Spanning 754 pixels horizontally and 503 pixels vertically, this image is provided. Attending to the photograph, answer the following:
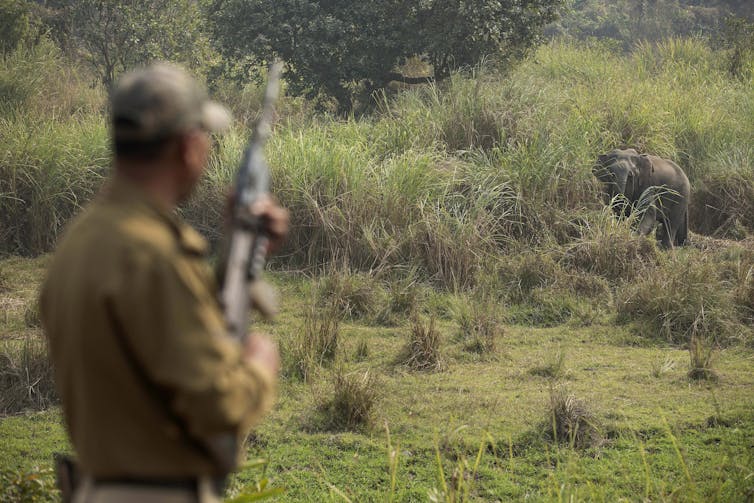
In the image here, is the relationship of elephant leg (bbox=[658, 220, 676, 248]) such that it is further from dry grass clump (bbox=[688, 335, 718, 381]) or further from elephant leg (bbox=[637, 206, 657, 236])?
dry grass clump (bbox=[688, 335, 718, 381])

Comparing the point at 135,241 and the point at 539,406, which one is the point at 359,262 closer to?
the point at 539,406

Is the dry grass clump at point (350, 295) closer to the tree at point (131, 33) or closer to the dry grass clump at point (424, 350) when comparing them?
the dry grass clump at point (424, 350)

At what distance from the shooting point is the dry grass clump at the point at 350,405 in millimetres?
5914

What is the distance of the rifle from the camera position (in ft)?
6.72

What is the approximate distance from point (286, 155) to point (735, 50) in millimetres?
9587

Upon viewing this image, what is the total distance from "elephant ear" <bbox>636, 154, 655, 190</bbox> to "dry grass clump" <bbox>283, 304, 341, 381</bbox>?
477 cm

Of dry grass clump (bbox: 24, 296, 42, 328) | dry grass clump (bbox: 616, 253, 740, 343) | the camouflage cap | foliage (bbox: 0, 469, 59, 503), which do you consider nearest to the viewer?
the camouflage cap

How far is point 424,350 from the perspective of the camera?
706 cm

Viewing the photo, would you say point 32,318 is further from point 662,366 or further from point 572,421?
point 662,366

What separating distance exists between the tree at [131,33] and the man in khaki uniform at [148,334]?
13.7 meters

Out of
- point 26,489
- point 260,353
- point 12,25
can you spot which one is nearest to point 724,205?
point 26,489

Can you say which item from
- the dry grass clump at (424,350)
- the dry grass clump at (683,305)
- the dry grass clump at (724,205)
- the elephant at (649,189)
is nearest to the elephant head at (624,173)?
the elephant at (649,189)

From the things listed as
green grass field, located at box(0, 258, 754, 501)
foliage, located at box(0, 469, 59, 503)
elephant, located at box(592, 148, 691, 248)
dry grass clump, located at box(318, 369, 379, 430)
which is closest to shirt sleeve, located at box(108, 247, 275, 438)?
foliage, located at box(0, 469, 59, 503)

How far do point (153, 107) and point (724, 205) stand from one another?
34.7 feet
